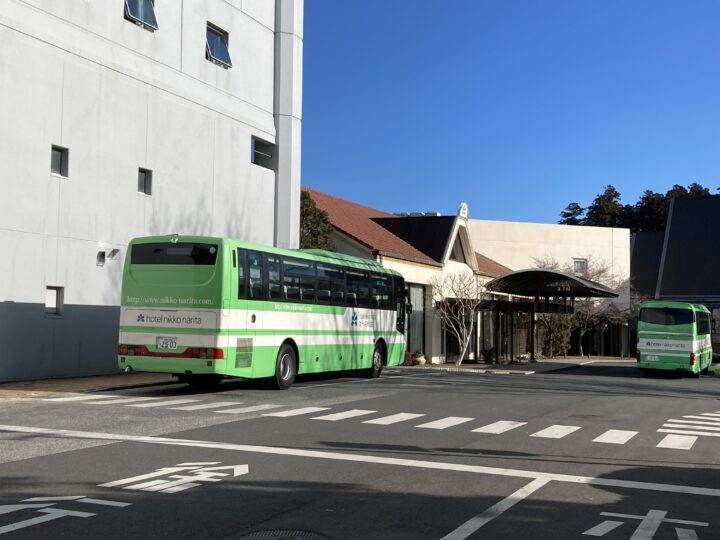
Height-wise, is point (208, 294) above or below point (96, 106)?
below

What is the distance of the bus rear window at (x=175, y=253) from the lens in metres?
16.7

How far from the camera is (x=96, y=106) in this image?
21.9m

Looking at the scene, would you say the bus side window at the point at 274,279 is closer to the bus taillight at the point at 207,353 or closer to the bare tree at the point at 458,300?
the bus taillight at the point at 207,353

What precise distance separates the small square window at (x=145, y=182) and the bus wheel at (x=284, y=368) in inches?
308

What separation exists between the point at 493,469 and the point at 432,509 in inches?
87.0

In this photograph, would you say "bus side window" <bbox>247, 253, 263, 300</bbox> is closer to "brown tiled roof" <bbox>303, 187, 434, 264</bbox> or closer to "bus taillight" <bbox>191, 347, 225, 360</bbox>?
"bus taillight" <bbox>191, 347, 225, 360</bbox>

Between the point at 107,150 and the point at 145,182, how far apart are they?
201 centimetres

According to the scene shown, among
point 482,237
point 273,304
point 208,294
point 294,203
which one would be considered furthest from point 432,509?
point 482,237

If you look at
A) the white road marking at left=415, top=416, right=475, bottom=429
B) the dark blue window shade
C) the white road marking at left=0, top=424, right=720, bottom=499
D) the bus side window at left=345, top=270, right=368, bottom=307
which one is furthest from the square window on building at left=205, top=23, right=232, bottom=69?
the white road marking at left=0, top=424, right=720, bottom=499

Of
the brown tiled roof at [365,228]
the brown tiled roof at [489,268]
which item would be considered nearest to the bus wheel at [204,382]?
the brown tiled roof at [365,228]

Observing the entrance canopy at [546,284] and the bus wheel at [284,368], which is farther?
the entrance canopy at [546,284]

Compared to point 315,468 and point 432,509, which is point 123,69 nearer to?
point 315,468

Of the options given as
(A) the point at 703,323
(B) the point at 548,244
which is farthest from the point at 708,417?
(B) the point at 548,244

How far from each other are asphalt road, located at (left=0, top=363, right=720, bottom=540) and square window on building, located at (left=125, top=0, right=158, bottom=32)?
1200 cm
